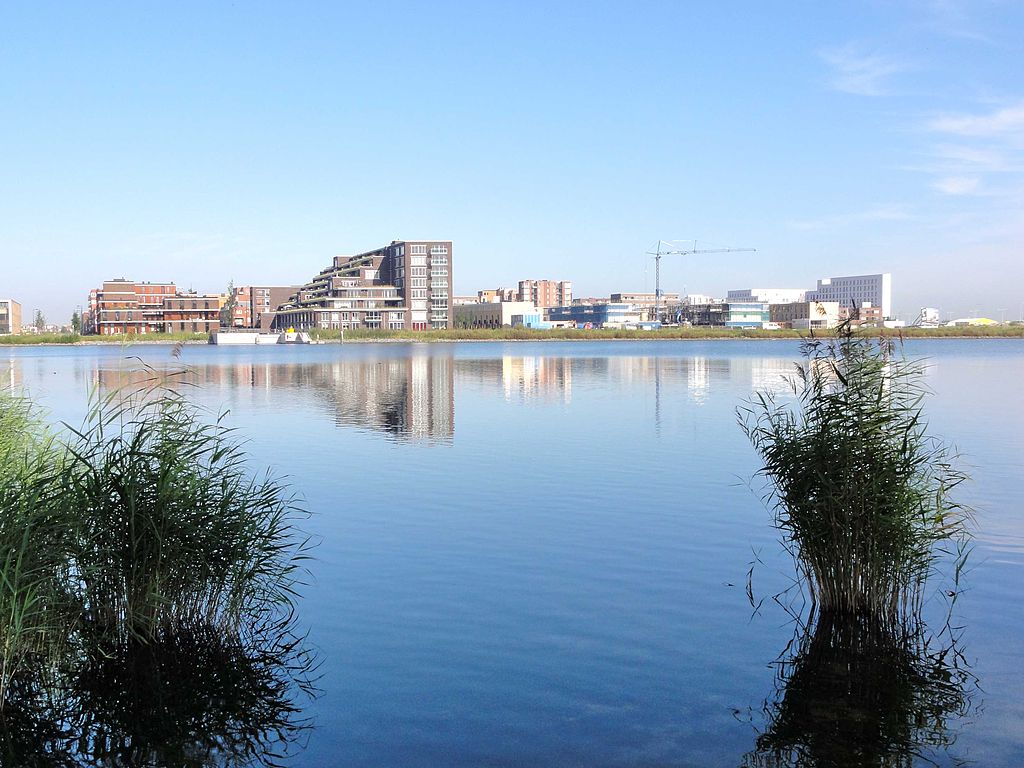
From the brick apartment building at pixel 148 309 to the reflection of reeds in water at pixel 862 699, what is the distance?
200 metres

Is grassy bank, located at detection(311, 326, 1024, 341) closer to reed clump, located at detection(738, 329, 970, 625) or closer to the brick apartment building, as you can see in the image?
the brick apartment building

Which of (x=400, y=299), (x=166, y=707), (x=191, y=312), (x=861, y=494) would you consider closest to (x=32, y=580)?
(x=166, y=707)

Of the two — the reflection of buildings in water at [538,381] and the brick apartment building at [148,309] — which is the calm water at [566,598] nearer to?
the reflection of buildings in water at [538,381]

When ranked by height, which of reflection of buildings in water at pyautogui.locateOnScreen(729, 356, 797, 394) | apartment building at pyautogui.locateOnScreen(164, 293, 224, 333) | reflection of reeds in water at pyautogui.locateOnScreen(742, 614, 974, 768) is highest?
apartment building at pyautogui.locateOnScreen(164, 293, 224, 333)

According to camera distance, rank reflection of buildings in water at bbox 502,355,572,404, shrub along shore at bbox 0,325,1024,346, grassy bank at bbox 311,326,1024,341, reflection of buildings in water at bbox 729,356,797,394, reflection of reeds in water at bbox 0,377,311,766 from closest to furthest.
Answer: reflection of reeds in water at bbox 0,377,311,766 < reflection of buildings in water at bbox 729,356,797,394 < reflection of buildings in water at bbox 502,355,572,404 < shrub along shore at bbox 0,325,1024,346 < grassy bank at bbox 311,326,1024,341

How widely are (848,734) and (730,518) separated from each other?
28.6 ft

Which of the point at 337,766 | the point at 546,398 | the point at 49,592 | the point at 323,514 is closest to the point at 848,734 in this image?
the point at 337,766

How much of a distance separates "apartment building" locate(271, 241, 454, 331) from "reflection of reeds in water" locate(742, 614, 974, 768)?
182m

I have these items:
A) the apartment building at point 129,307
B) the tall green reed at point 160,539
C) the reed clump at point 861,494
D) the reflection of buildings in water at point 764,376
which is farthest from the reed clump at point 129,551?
the apartment building at point 129,307

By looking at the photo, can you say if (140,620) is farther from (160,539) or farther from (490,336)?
(490,336)

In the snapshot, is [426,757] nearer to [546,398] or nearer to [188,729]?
[188,729]

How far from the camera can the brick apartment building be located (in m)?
194

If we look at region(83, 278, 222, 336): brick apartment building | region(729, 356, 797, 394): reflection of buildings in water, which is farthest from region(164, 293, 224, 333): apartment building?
region(729, 356, 797, 394): reflection of buildings in water

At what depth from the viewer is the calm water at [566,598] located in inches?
304
